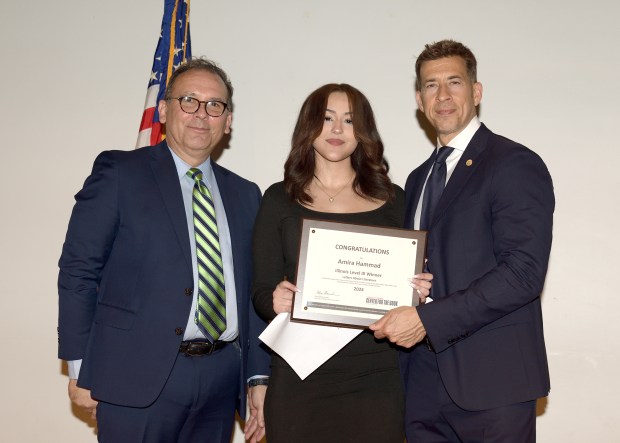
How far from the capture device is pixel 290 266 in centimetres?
286

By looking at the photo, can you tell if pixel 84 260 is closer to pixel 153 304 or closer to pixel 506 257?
pixel 153 304

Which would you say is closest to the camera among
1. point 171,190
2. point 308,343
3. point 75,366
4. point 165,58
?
point 308,343

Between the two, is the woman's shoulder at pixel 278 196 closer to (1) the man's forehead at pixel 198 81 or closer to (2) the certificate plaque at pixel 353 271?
(2) the certificate plaque at pixel 353 271

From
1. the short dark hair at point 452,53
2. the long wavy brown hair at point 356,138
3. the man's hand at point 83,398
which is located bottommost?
the man's hand at point 83,398

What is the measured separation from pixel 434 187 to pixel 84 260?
149cm

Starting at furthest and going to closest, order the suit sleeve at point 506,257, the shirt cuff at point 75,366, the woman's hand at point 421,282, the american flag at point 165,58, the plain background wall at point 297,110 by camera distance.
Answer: the plain background wall at point 297,110, the american flag at point 165,58, the shirt cuff at point 75,366, the woman's hand at point 421,282, the suit sleeve at point 506,257

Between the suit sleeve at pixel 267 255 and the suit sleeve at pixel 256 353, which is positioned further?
the suit sleeve at pixel 256 353

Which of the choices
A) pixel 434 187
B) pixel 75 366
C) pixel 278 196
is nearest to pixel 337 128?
pixel 278 196

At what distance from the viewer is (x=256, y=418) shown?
3.03 m

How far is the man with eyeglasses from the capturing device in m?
2.58

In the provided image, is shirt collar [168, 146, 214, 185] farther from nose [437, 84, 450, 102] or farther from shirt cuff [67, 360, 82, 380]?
nose [437, 84, 450, 102]

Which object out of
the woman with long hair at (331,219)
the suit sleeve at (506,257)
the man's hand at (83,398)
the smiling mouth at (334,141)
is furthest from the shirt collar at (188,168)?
the suit sleeve at (506,257)

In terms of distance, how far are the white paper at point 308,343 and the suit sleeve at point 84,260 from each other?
0.75 metres

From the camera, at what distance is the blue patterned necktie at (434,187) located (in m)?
2.63
